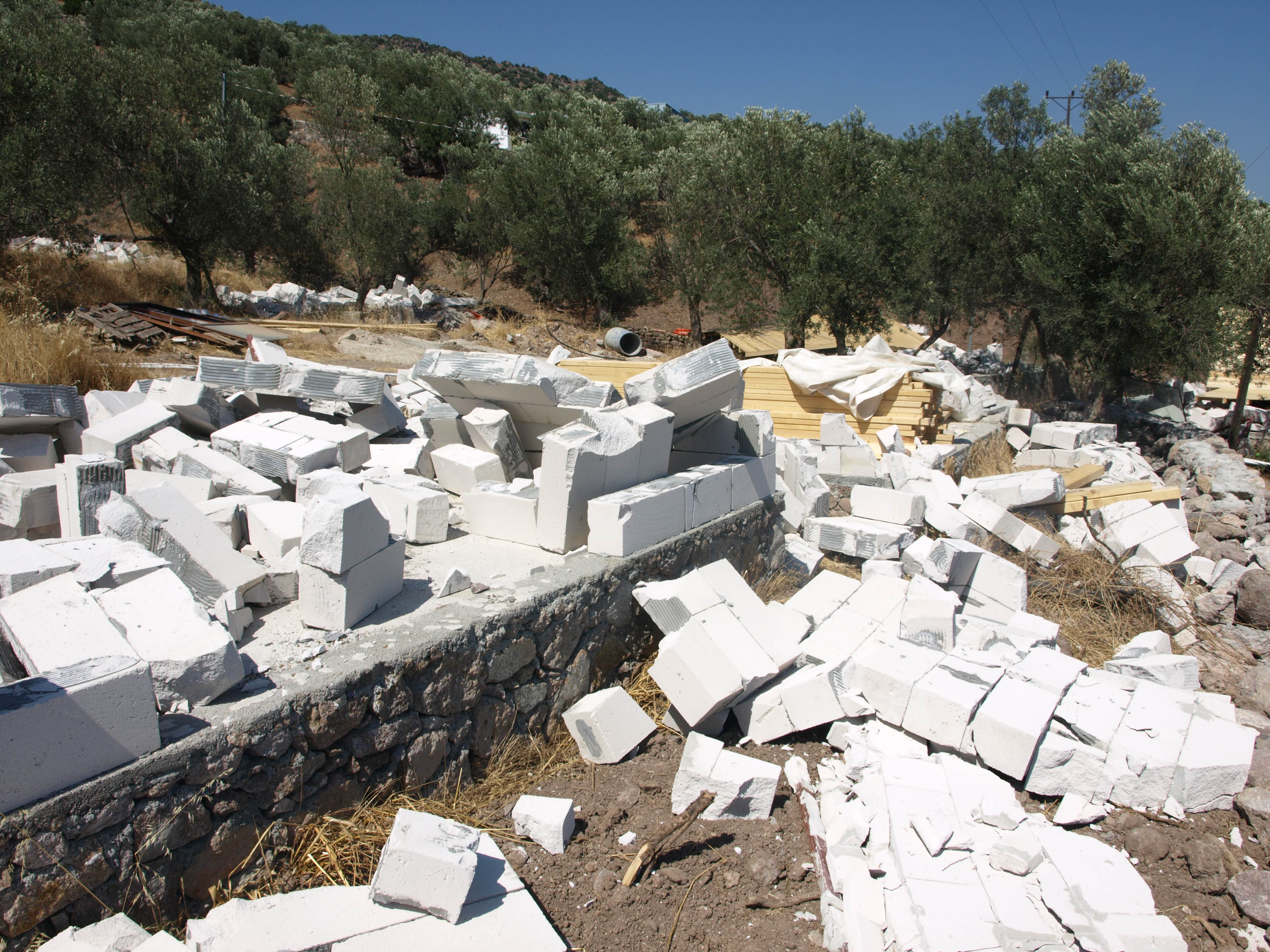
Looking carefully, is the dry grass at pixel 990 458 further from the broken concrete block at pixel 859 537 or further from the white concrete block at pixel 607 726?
the white concrete block at pixel 607 726

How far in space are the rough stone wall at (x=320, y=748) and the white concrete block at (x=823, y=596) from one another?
3.82 ft

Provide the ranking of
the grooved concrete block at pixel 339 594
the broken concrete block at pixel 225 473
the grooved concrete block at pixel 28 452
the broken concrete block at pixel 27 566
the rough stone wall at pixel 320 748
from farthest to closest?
the grooved concrete block at pixel 28 452 < the broken concrete block at pixel 225 473 < the grooved concrete block at pixel 339 594 < the broken concrete block at pixel 27 566 < the rough stone wall at pixel 320 748

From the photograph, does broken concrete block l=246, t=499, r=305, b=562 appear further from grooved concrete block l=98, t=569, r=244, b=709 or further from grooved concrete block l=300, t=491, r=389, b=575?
grooved concrete block l=98, t=569, r=244, b=709

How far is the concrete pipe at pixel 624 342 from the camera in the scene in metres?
16.7

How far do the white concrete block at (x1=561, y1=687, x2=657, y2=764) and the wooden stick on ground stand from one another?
0.52 m

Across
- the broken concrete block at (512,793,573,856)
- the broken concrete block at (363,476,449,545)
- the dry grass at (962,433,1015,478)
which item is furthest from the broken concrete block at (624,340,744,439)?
the dry grass at (962,433,1015,478)

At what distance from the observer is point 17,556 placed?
9.82 ft

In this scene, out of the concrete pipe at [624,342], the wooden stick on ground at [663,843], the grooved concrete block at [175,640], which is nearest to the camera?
the grooved concrete block at [175,640]

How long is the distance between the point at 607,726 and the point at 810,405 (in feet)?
22.7

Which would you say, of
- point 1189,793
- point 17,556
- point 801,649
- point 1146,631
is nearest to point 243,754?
point 17,556

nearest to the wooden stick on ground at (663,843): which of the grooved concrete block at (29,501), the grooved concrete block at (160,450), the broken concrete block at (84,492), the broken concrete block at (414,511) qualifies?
the broken concrete block at (414,511)

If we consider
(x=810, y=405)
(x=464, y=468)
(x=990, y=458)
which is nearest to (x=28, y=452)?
(x=464, y=468)

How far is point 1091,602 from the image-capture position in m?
6.37

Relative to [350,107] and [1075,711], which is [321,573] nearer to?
[1075,711]
